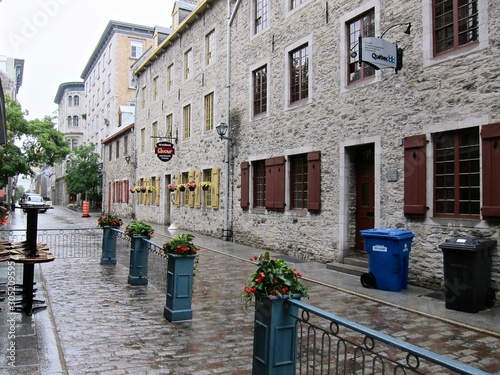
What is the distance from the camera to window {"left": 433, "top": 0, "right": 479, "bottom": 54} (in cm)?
798

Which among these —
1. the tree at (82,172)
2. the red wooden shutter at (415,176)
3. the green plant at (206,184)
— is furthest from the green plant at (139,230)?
the tree at (82,172)

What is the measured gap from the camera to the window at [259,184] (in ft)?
47.5

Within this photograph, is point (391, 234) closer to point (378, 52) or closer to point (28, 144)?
point (378, 52)

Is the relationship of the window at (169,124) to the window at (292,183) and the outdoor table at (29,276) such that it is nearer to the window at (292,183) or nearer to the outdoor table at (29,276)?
the window at (292,183)

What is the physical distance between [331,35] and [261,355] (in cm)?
934

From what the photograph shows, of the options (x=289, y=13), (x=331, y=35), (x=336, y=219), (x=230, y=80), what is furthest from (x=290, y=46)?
(x=336, y=219)

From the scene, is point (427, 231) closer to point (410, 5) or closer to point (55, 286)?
point (410, 5)

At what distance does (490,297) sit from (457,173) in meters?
2.23

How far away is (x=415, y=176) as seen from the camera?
28.4 ft

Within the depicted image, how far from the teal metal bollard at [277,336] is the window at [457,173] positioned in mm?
5422

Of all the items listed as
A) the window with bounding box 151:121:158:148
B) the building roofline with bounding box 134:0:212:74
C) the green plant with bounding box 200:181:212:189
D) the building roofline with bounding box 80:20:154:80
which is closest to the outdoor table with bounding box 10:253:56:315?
the green plant with bounding box 200:181:212:189

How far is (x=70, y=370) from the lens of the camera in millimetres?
4289

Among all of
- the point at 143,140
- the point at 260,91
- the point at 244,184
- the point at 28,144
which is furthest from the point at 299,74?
the point at 28,144

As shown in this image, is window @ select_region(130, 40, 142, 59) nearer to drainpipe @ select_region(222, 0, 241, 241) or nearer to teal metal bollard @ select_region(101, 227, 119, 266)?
drainpipe @ select_region(222, 0, 241, 241)
